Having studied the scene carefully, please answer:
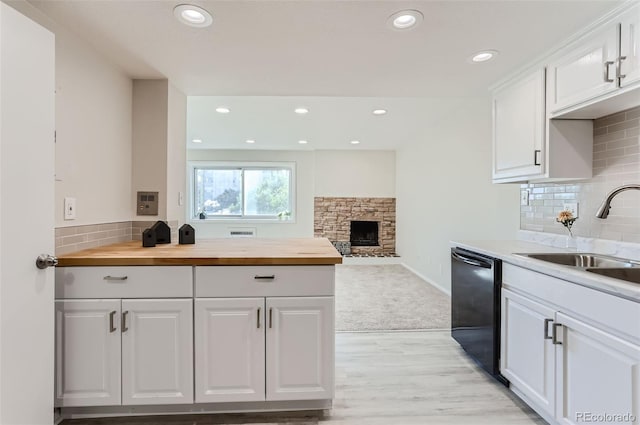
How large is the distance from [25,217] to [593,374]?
2.56 m

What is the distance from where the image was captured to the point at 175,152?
103 inches

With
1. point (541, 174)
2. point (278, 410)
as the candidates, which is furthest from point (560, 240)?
point (278, 410)

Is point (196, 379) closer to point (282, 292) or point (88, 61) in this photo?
point (282, 292)

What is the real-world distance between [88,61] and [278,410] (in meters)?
2.36

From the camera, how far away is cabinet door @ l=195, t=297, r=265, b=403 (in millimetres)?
1723

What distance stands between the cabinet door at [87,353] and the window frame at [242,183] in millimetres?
5225

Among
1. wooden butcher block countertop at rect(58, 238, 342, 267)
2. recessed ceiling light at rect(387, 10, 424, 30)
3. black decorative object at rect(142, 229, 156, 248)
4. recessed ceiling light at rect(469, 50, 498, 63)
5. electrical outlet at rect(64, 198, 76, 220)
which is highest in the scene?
recessed ceiling light at rect(469, 50, 498, 63)

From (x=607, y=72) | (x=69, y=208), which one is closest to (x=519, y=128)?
(x=607, y=72)

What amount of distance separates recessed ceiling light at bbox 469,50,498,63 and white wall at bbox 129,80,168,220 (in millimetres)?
2177

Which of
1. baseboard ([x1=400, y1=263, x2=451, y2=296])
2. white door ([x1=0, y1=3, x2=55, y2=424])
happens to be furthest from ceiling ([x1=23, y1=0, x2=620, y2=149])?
baseboard ([x1=400, y1=263, x2=451, y2=296])

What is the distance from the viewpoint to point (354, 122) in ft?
15.0

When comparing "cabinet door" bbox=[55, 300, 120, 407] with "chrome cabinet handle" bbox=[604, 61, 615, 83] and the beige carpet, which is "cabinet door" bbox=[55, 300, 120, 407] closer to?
the beige carpet

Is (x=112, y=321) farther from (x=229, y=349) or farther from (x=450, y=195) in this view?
(x=450, y=195)

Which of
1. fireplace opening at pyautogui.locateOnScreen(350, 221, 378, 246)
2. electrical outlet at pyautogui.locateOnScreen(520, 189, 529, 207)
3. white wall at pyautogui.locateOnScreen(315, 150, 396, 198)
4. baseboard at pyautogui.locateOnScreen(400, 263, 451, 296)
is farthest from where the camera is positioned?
fireplace opening at pyautogui.locateOnScreen(350, 221, 378, 246)
